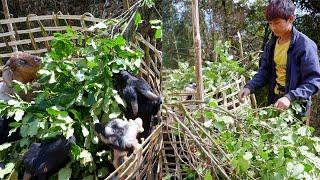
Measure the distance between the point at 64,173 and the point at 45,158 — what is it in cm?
7

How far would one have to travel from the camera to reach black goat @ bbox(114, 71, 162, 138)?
4.81ft

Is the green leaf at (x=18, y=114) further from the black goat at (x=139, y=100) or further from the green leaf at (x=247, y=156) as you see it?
the green leaf at (x=247, y=156)

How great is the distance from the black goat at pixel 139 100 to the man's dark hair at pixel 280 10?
567mm

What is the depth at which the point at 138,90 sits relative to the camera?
1477 millimetres

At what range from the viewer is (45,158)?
1360mm

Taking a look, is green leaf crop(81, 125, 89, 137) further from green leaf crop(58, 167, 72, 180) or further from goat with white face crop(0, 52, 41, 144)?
goat with white face crop(0, 52, 41, 144)

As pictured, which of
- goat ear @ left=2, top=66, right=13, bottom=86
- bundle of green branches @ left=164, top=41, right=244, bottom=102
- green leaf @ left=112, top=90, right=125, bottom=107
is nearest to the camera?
green leaf @ left=112, top=90, right=125, bottom=107

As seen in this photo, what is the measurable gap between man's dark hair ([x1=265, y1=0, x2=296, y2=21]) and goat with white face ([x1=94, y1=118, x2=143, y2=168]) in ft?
2.33

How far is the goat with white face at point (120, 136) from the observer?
1224 millimetres

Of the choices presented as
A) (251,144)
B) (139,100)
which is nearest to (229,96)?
(251,144)

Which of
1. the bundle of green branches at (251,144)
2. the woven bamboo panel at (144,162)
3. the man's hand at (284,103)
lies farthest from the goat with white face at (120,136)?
the man's hand at (284,103)

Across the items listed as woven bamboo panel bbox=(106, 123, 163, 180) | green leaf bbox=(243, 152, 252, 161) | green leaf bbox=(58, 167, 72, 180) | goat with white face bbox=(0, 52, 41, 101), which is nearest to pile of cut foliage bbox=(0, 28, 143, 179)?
green leaf bbox=(58, 167, 72, 180)

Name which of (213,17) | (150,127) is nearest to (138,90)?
(150,127)

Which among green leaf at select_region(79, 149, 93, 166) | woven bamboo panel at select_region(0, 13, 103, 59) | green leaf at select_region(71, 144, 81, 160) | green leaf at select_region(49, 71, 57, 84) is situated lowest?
green leaf at select_region(79, 149, 93, 166)
